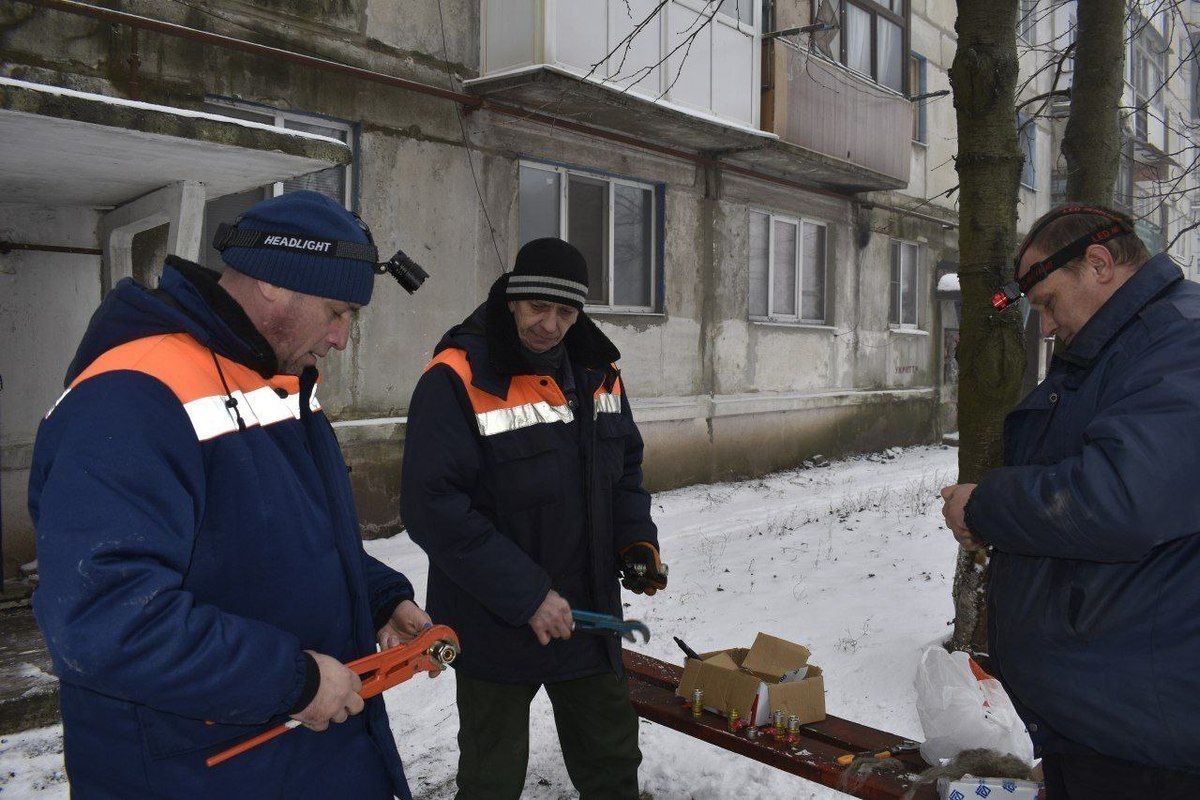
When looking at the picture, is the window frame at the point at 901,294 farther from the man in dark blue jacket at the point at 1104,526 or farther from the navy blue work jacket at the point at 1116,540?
the navy blue work jacket at the point at 1116,540

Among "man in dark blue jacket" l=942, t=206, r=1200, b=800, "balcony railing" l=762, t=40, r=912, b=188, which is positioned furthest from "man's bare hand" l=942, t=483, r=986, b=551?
"balcony railing" l=762, t=40, r=912, b=188

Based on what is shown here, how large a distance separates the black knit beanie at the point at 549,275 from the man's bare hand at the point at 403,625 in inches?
40.5

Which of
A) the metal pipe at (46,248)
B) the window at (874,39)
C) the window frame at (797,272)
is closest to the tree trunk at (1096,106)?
the metal pipe at (46,248)

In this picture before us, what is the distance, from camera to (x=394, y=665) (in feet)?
6.07

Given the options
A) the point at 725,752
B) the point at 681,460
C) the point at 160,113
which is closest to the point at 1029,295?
the point at 725,752

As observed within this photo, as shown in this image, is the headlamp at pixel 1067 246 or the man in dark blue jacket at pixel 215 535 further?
the headlamp at pixel 1067 246

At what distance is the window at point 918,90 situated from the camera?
14414mm

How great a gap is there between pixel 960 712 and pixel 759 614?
286cm

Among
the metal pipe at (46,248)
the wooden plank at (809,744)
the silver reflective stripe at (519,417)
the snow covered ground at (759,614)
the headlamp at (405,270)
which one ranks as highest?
the metal pipe at (46,248)

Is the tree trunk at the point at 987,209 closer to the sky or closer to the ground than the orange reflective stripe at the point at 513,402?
closer to the sky

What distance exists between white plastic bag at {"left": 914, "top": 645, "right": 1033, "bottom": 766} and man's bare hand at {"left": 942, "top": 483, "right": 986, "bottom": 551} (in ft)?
2.34

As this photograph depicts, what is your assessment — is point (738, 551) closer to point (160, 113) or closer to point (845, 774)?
point (845, 774)

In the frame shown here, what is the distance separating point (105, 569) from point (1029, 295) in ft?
6.83

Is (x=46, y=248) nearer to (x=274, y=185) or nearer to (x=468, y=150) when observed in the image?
(x=274, y=185)
